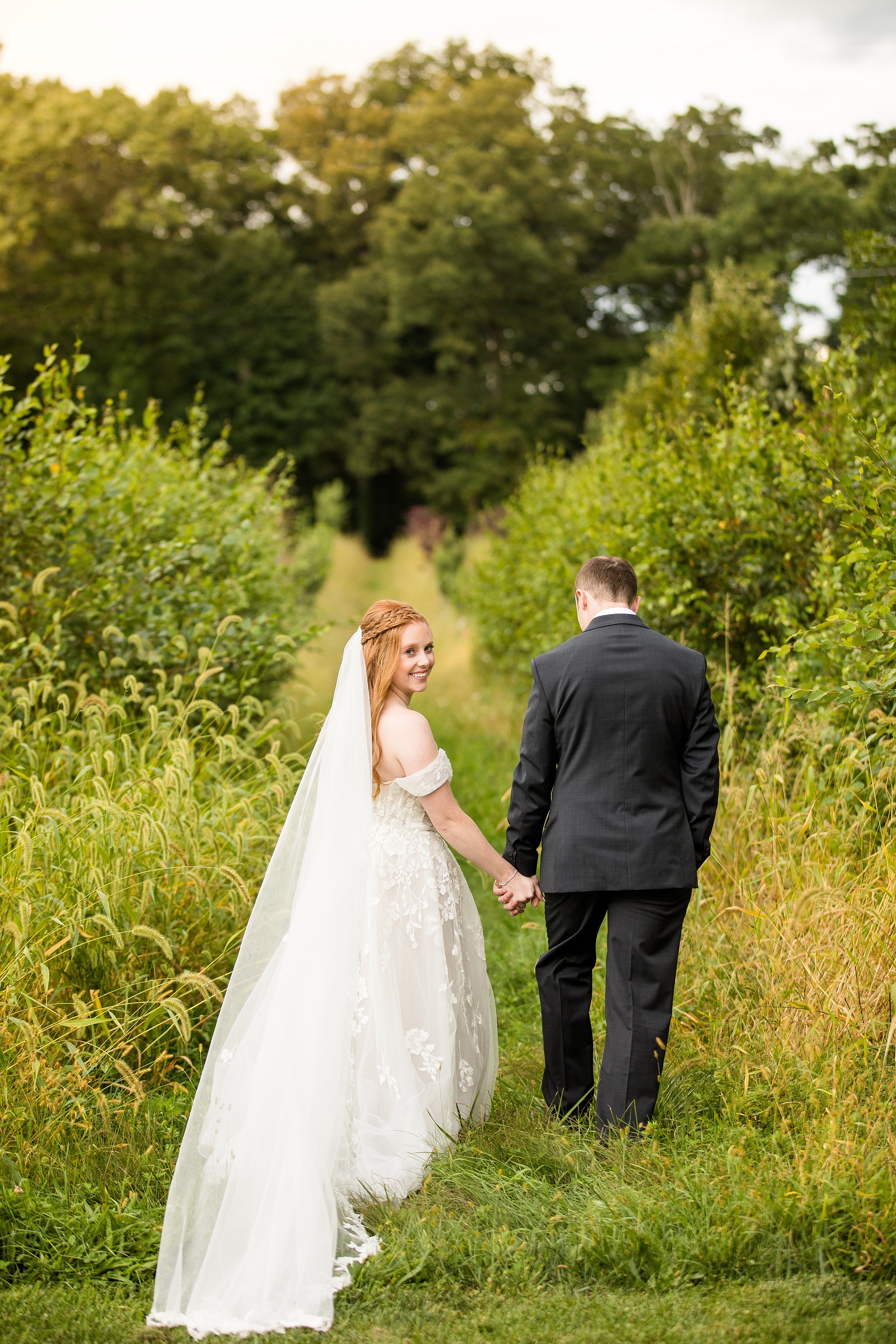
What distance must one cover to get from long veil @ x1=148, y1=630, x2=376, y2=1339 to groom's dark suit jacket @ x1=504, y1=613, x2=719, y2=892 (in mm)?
660

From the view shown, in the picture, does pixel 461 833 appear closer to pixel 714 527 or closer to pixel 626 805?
pixel 626 805

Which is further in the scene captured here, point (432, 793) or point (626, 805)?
point (432, 793)

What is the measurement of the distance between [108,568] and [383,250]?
28961mm

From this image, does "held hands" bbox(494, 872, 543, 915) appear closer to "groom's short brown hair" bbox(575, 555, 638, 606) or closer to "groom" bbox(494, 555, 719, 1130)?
"groom" bbox(494, 555, 719, 1130)

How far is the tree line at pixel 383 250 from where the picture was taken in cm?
2945

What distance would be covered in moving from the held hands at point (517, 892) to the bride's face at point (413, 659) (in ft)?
2.42

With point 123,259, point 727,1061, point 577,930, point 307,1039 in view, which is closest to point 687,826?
point 577,930

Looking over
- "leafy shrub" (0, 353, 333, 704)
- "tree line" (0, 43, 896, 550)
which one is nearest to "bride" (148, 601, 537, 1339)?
"leafy shrub" (0, 353, 333, 704)

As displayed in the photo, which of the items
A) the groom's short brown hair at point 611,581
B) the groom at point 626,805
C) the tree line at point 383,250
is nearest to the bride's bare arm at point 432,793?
the groom at point 626,805

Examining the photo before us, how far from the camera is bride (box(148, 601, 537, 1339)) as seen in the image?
303 centimetres

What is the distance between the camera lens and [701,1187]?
9.98ft

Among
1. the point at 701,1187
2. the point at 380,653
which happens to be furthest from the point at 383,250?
the point at 701,1187

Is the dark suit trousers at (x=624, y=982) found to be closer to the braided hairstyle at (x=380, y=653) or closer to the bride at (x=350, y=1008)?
the bride at (x=350, y=1008)

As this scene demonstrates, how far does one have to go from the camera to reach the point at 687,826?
3471 millimetres
